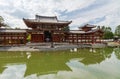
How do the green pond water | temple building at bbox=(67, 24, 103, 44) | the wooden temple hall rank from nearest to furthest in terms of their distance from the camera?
the green pond water < the wooden temple hall < temple building at bbox=(67, 24, 103, 44)

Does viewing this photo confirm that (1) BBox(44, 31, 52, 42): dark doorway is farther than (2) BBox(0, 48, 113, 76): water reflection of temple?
Yes

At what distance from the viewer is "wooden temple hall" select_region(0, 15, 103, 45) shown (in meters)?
33.4

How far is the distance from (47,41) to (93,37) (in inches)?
385

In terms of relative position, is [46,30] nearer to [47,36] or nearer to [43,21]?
[47,36]

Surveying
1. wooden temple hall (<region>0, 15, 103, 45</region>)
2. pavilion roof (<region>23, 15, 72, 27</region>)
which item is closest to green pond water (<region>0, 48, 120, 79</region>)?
wooden temple hall (<region>0, 15, 103, 45</region>)

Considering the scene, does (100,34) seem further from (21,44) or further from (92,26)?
(21,44)

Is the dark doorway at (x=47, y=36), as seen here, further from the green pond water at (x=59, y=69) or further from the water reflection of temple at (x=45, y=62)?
the green pond water at (x=59, y=69)

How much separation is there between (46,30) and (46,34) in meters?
1.87

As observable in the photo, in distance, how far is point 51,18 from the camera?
4003 cm

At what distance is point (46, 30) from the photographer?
36.0 meters

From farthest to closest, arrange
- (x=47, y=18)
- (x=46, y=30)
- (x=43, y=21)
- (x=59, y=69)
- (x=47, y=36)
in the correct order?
(x=47, y=18)
(x=47, y=36)
(x=43, y=21)
(x=46, y=30)
(x=59, y=69)

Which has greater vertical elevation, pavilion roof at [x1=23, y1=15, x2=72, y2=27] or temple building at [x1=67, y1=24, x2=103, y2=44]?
pavilion roof at [x1=23, y1=15, x2=72, y2=27]

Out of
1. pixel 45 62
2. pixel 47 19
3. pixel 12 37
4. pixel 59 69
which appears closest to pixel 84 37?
pixel 47 19

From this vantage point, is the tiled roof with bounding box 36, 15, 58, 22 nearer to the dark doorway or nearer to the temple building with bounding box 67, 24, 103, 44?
the dark doorway
